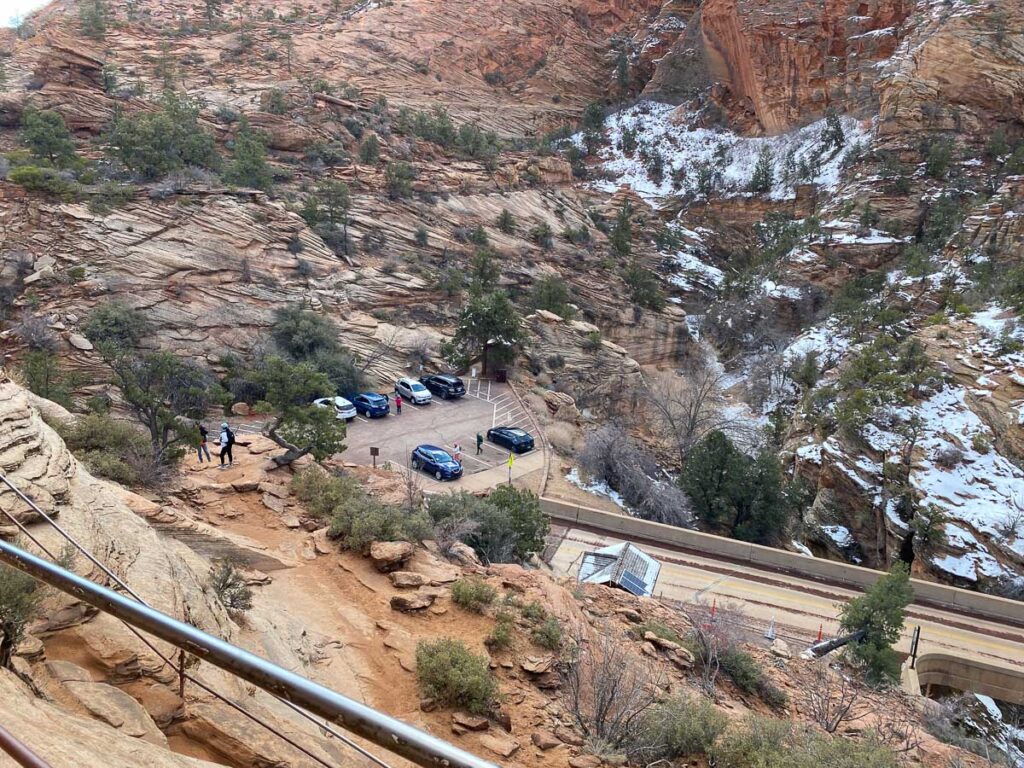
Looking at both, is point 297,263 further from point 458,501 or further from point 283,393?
point 458,501

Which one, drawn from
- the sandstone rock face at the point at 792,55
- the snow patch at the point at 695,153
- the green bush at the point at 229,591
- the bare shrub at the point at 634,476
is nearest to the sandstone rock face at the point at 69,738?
the green bush at the point at 229,591

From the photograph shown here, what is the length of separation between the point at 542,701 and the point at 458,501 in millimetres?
6327

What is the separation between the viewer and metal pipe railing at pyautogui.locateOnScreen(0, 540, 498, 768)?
1467 millimetres

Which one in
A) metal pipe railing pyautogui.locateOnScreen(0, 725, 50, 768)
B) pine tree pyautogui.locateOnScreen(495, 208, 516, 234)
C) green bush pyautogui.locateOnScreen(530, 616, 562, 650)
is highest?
metal pipe railing pyautogui.locateOnScreen(0, 725, 50, 768)

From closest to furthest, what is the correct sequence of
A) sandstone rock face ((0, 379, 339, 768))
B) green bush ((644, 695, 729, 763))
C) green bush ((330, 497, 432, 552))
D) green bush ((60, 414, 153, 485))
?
1. sandstone rock face ((0, 379, 339, 768))
2. green bush ((644, 695, 729, 763))
3. green bush ((60, 414, 153, 485))
4. green bush ((330, 497, 432, 552))

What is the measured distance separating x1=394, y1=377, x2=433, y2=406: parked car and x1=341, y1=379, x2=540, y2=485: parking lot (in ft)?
0.95

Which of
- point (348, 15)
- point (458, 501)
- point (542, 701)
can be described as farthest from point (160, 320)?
point (348, 15)

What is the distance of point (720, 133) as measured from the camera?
61062mm

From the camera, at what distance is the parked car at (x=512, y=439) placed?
2438 centimetres

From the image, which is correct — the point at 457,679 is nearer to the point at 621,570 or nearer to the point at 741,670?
the point at 741,670

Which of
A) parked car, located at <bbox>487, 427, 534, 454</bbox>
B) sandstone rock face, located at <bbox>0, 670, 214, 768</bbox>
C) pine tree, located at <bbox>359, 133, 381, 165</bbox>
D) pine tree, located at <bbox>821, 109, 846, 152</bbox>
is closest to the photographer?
sandstone rock face, located at <bbox>0, 670, 214, 768</bbox>

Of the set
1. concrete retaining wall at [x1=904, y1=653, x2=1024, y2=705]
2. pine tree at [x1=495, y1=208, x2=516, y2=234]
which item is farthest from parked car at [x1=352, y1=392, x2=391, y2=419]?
pine tree at [x1=495, y1=208, x2=516, y2=234]

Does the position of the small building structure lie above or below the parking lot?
above

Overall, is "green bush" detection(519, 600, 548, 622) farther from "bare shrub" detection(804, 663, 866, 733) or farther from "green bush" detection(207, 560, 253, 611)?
"bare shrub" detection(804, 663, 866, 733)
